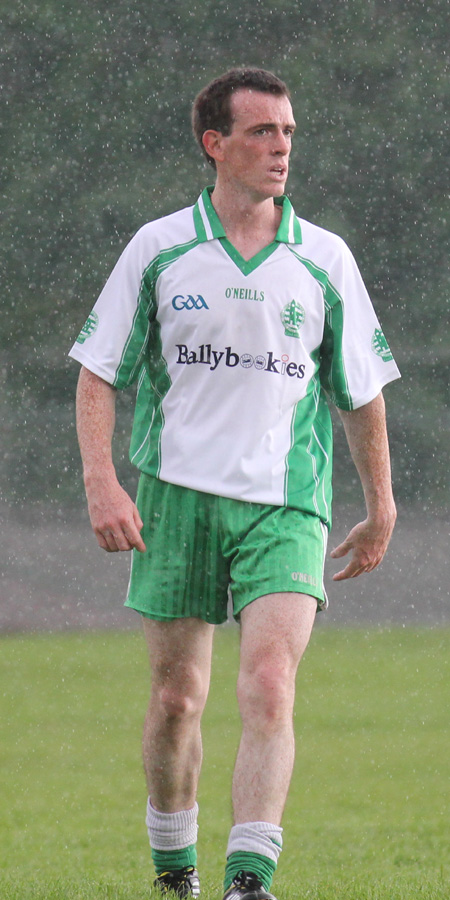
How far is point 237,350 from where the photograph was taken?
3373 mm

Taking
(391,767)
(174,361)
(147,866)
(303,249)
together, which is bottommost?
(391,767)

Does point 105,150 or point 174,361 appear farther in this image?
point 105,150

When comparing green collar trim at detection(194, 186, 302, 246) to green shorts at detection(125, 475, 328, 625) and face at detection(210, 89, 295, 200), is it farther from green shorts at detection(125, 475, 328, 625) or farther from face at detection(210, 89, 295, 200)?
green shorts at detection(125, 475, 328, 625)

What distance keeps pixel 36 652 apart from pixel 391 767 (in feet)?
14.6

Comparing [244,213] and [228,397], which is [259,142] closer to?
[244,213]

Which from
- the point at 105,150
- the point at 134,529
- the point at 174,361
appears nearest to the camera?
the point at 134,529

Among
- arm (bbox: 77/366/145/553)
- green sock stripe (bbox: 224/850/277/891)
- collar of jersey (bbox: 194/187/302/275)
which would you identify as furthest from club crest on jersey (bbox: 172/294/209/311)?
green sock stripe (bbox: 224/850/277/891)

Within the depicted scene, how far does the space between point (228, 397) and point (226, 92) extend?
761 millimetres

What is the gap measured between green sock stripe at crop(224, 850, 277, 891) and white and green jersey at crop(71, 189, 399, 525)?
0.80 metres

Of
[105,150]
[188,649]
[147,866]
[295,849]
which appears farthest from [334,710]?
[105,150]

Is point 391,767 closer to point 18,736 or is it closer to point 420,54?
point 18,736

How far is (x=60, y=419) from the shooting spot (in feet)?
49.5

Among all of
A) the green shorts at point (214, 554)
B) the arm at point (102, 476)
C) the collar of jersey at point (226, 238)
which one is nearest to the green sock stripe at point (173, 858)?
the green shorts at point (214, 554)

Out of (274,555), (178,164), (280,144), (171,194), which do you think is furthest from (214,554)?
(178,164)
